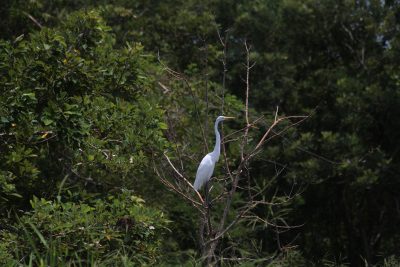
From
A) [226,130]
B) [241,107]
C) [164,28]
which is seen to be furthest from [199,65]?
[241,107]

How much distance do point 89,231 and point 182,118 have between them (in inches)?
136

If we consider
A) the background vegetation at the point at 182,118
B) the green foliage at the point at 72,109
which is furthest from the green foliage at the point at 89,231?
the green foliage at the point at 72,109

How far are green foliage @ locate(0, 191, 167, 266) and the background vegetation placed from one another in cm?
2

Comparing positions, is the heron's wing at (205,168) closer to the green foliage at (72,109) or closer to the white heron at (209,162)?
the white heron at (209,162)

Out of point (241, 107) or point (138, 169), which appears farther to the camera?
point (241, 107)

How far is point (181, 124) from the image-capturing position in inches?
348

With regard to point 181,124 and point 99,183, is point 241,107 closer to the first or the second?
point 181,124

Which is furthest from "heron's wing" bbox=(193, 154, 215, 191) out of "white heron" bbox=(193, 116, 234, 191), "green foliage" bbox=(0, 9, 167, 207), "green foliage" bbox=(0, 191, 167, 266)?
"green foliage" bbox=(0, 191, 167, 266)

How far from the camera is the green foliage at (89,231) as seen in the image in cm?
533

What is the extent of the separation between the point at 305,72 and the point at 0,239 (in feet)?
25.1

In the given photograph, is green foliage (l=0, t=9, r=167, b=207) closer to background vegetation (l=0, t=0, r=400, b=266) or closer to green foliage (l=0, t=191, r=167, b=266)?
background vegetation (l=0, t=0, r=400, b=266)

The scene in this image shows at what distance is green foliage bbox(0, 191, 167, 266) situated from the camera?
5.33 metres

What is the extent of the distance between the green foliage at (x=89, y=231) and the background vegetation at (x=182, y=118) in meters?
0.02

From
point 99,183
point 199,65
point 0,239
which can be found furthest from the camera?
point 199,65
